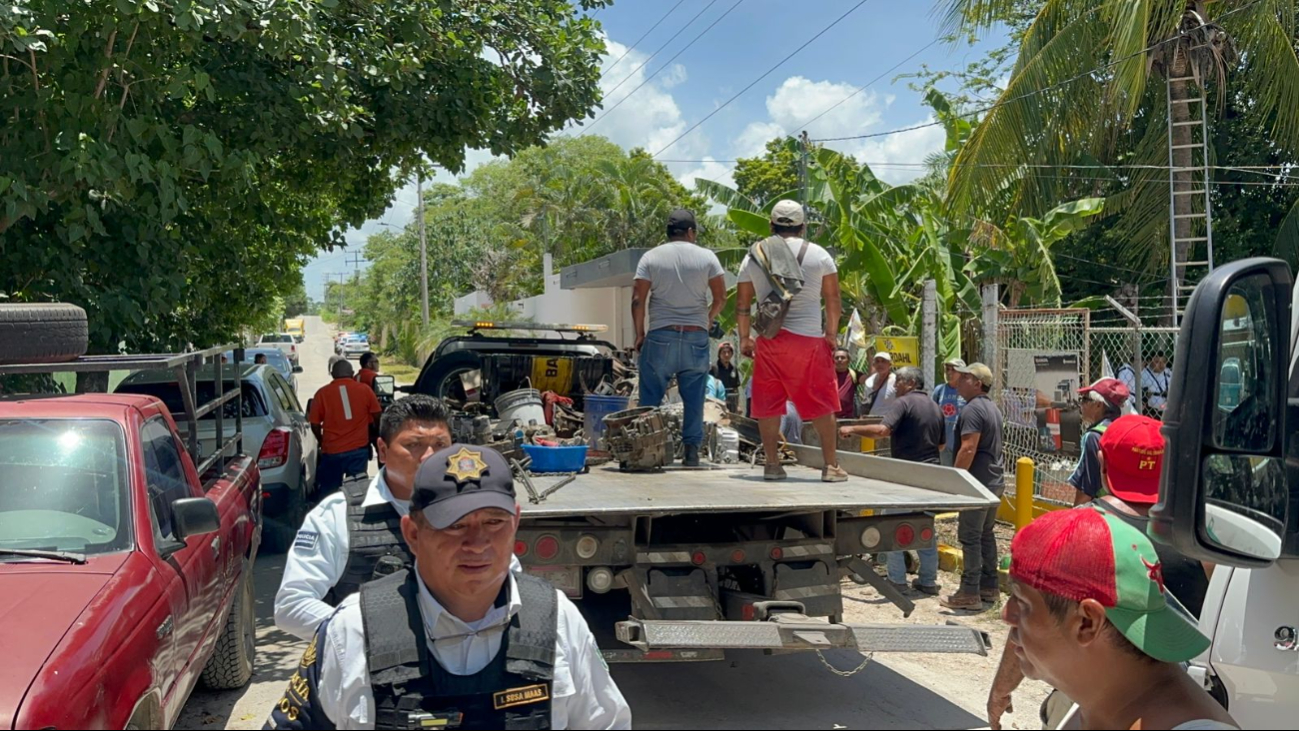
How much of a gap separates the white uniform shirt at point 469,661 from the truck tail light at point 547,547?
268cm

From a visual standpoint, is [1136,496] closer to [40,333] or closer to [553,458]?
[553,458]

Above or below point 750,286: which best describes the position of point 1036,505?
below

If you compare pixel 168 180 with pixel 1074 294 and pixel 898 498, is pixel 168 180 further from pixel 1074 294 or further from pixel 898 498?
pixel 1074 294

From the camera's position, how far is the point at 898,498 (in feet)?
17.9

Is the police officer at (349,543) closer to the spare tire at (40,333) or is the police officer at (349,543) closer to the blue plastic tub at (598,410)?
the spare tire at (40,333)

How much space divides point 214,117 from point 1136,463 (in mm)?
7946

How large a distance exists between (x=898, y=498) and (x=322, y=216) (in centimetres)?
1078

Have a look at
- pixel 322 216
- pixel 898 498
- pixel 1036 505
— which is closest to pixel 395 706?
pixel 898 498

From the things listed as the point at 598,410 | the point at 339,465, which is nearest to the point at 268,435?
the point at 339,465

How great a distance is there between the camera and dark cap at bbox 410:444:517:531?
7.98 feet

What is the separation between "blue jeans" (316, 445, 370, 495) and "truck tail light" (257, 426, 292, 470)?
1.43ft

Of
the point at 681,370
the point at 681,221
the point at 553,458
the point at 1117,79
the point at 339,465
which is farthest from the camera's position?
the point at 1117,79

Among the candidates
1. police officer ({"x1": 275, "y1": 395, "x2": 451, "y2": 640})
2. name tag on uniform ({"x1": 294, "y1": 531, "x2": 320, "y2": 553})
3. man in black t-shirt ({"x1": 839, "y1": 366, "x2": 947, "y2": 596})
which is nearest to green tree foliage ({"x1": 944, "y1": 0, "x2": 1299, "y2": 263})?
man in black t-shirt ({"x1": 839, "y1": 366, "x2": 947, "y2": 596})

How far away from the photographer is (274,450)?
9875mm
